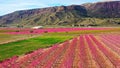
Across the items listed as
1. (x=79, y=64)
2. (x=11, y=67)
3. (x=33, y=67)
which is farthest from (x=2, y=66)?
(x=79, y=64)

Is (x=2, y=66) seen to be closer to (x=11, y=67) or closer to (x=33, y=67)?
(x=11, y=67)

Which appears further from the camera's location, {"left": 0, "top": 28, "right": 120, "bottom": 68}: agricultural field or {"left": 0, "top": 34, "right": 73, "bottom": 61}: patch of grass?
{"left": 0, "top": 34, "right": 73, "bottom": 61}: patch of grass

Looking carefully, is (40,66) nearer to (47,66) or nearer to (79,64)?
(47,66)

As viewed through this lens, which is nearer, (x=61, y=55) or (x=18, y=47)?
(x=61, y=55)

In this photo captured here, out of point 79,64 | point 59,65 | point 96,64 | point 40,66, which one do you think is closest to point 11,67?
point 40,66

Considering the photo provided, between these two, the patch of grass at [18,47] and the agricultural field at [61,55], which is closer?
the agricultural field at [61,55]

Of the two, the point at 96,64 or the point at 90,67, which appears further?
the point at 96,64

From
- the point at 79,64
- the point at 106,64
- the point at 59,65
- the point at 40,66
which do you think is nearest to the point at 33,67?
the point at 40,66

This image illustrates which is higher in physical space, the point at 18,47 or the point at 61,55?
the point at 61,55
